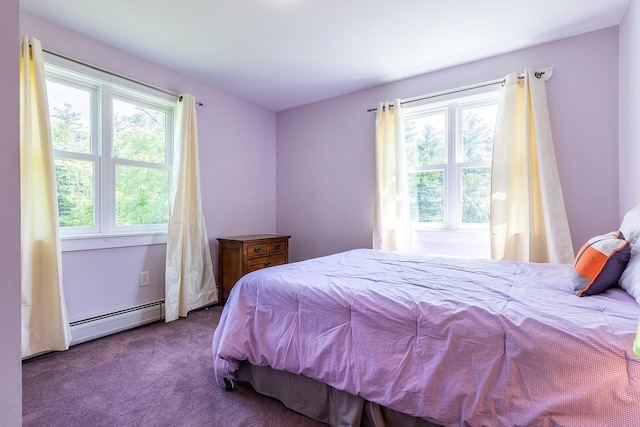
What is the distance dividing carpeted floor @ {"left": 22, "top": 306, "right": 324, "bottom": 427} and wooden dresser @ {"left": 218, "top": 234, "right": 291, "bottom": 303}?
2.83 ft

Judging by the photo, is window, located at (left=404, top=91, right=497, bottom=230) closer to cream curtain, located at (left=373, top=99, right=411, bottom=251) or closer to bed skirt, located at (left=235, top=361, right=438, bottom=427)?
cream curtain, located at (left=373, top=99, right=411, bottom=251)

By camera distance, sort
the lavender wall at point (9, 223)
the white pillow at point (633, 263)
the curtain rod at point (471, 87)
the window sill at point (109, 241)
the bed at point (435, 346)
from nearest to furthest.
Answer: the lavender wall at point (9, 223)
the bed at point (435, 346)
the white pillow at point (633, 263)
the window sill at point (109, 241)
the curtain rod at point (471, 87)

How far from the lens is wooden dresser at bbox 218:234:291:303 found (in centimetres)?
318

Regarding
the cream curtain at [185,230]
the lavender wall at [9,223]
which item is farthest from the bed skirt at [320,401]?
the cream curtain at [185,230]

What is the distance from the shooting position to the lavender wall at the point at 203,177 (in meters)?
2.41

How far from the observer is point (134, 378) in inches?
74.8

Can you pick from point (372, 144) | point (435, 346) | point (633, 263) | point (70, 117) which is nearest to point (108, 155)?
point (70, 117)

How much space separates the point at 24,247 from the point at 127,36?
173cm

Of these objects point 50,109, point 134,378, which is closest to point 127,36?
point 50,109

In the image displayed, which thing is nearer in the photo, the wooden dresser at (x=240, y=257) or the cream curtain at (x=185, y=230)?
the cream curtain at (x=185, y=230)

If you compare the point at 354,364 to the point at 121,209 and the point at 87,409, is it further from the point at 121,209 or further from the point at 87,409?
the point at 121,209

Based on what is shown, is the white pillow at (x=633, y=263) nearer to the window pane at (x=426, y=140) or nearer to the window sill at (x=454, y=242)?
the window sill at (x=454, y=242)

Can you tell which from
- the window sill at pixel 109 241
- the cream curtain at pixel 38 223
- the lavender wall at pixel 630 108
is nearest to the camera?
the lavender wall at pixel 630 108

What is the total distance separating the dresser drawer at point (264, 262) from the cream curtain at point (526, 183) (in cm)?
218
